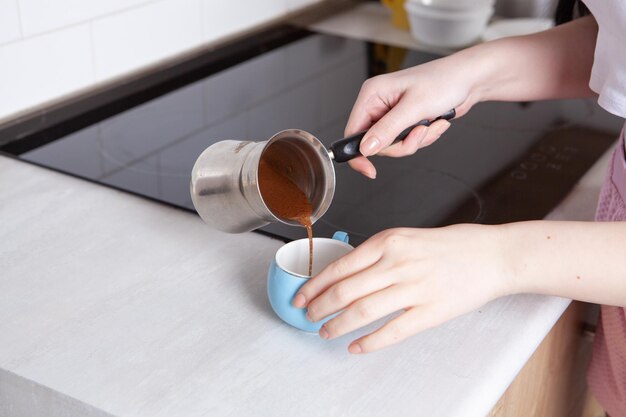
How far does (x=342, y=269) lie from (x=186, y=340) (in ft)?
0.52

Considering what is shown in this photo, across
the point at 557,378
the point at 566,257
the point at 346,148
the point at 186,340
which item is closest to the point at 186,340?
the point at 186,340

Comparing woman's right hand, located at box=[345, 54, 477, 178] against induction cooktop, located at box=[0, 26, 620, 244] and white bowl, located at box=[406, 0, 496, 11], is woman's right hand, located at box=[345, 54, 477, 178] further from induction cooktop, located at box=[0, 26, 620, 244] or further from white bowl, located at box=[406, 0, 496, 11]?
white bowl, located at box=[406, 0, 496, 11]

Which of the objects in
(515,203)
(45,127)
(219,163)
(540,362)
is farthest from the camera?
(45,127)

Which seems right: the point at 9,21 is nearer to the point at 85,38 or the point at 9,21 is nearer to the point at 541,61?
the point at 85,38

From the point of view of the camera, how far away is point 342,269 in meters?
0.78

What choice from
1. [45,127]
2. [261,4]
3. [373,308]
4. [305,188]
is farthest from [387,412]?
[261,4]

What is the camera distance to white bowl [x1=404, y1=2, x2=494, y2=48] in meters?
1.64

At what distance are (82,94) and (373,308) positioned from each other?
739 mm

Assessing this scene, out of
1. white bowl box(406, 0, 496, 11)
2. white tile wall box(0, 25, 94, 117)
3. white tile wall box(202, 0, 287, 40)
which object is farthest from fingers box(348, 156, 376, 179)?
white bowl box(406, 0, 496, 11)

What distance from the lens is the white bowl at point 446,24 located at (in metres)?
1.64

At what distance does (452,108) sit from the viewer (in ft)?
3.34

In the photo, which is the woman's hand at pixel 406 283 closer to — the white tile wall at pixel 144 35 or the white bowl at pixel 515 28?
the white tile wall at pixel 144 35

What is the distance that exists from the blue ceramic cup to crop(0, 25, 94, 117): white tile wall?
1.79 ft

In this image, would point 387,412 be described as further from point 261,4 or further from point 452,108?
point 261,4
